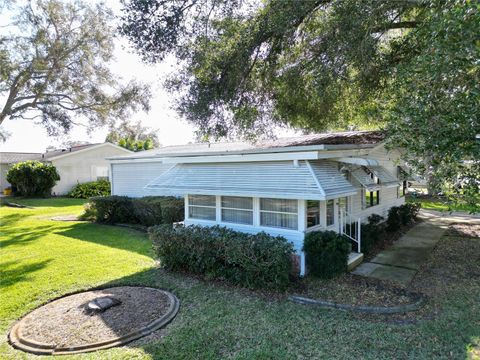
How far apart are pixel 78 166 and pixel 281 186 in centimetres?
3099

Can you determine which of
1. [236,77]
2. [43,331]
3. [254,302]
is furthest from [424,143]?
[43,331]

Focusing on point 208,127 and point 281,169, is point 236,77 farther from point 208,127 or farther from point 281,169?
point 281,169

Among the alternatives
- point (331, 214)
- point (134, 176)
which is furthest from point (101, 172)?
point (331, 214)

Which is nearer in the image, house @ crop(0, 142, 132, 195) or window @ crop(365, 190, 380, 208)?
window @ crop(365, 190, 380, 208)

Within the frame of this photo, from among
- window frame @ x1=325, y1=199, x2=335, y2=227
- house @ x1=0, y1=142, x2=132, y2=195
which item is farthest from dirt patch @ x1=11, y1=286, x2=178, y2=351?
house @ x1=0, y1=142, x2=132, y2=195

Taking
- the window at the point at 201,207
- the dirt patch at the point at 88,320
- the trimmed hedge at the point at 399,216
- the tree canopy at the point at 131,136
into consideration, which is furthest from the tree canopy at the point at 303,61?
the tree canopy at the point at 131,136

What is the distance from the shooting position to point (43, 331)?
256 inches

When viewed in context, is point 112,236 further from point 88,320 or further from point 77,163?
point 77,163

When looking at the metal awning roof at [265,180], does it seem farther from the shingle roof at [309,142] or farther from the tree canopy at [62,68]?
the tree canopy at [62,68]

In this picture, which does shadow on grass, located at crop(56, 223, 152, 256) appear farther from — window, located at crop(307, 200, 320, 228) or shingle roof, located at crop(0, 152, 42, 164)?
shingle roof, located at crop(0, 152, 42, 164)

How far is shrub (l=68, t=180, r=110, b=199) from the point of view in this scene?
30.7 metres

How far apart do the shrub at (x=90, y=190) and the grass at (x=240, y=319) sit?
2036 centimetres

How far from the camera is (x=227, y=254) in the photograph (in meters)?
8.65

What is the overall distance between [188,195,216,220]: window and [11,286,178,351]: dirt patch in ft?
12.7
